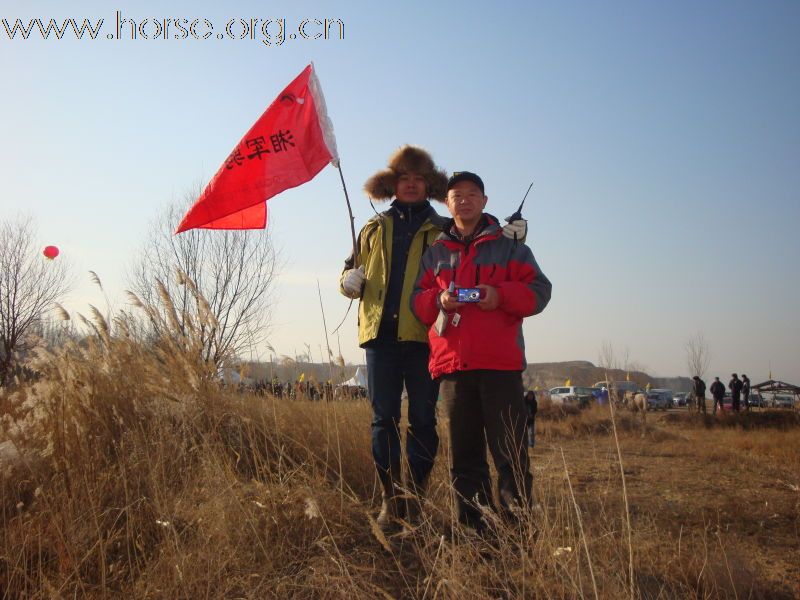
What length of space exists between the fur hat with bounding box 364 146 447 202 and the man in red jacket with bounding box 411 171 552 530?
46 cm

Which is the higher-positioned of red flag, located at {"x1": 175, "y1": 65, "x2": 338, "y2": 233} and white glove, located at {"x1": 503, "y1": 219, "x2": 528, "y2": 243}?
red flag, located at {"x1": 175, "y1": 65, "x2": 338, "y2": 233}

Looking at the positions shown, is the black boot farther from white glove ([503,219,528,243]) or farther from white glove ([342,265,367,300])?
white glove ([503,219,528,243])

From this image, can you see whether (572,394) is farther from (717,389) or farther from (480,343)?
(480,343)

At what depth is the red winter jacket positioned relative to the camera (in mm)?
2852

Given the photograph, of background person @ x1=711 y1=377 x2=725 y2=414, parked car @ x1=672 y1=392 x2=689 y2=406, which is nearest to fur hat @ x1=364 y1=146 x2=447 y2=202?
background person @ x1=711 y1=377 x2=725 y2=414

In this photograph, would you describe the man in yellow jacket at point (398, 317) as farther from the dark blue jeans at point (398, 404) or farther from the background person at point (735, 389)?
the background person at point (735, 389)

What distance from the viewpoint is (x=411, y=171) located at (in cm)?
359

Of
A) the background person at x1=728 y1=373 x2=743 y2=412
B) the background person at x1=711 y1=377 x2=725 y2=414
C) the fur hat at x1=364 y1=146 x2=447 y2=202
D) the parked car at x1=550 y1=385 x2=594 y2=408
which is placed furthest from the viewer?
the parked car at x1=550 y1=385 x2=594 y2=408

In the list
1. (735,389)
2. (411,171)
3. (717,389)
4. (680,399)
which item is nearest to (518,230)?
(411,171)

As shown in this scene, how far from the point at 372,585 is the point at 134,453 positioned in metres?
2.08

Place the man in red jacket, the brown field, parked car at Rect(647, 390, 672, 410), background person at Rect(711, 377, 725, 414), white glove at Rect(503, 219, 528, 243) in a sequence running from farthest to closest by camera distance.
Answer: parked car at Rect(647, 390, 672, 410), background person at Rect(711, 377, 725, 414), white glove at Rect(503, 219, 528, 243), the man in red jacket, the brown field

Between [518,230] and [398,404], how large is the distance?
1102 millimetres

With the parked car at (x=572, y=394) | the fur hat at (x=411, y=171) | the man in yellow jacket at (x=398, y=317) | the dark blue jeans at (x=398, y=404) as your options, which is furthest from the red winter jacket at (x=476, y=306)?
the parked car at (x=572, y=394)

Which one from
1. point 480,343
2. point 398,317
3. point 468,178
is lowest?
point 480,343
